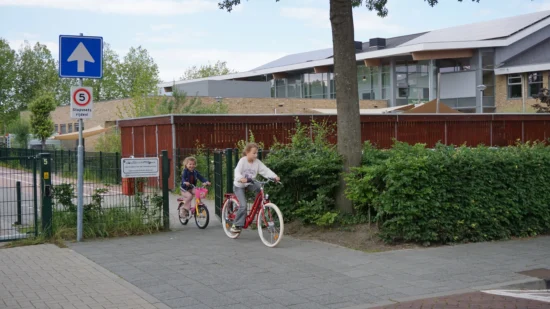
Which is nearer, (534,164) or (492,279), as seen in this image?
(492,279)

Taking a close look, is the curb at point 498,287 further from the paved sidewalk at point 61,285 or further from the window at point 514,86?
the window at point 514,86

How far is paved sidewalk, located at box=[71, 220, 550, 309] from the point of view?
7.11m

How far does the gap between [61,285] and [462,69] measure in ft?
142

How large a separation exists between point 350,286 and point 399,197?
276cm

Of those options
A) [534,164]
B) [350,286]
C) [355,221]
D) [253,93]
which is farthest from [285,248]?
[253,93]

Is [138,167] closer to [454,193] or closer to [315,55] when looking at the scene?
[454,193]

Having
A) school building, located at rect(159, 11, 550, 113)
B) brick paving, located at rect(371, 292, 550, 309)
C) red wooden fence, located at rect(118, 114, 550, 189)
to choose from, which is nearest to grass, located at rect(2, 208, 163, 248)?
brick paving, located at rect(371, 292, 550, 309)

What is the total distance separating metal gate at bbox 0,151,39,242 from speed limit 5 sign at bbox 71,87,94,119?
108cm

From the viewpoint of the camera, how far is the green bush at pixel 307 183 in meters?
11.3

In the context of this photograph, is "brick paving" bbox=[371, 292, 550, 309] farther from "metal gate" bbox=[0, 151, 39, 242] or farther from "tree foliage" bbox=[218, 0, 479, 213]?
"metal gate" bbox=[0, 151, 39, 242]

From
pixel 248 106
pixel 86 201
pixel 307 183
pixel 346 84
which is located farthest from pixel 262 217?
pixel 248 106

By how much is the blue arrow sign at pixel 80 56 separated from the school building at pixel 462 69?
3490 cm

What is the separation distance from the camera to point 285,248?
33.0 ft

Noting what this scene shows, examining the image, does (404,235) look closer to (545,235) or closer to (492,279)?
(492,279)
